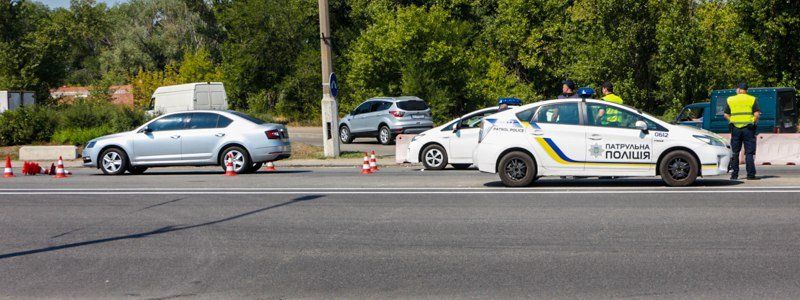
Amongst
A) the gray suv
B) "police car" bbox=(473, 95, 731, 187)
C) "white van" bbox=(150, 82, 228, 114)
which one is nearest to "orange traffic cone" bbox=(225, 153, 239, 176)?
"police car" bbox=(473, 95, 731, 187)

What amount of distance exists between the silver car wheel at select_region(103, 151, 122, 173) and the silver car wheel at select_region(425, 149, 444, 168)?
6634 mm

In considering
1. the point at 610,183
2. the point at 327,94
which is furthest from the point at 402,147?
the point at 610,183

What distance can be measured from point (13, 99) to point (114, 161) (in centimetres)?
2625

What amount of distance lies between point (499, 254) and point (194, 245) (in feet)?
10.5

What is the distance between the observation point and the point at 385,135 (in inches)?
1291

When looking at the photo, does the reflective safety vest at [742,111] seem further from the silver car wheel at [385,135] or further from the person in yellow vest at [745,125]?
the silver car wheel at [385,135]

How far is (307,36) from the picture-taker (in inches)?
2192

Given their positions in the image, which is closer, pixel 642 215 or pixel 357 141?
pixel 642 215

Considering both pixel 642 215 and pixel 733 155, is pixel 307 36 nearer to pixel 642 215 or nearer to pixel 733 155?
pixel 733 155

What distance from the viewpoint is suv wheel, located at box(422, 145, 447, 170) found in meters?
20.4

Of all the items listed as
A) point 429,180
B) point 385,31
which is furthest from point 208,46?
point 429,180

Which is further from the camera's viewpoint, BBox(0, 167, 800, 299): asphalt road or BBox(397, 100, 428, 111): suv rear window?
BBox(397, 100, 428, 111): suv rear window

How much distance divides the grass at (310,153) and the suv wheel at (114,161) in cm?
645

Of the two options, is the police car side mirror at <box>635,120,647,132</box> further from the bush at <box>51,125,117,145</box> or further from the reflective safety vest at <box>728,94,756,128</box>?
the bush at <box>51,125,117,145</box>
